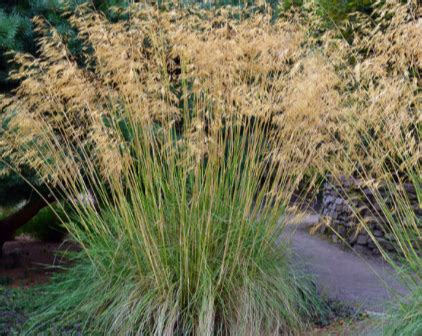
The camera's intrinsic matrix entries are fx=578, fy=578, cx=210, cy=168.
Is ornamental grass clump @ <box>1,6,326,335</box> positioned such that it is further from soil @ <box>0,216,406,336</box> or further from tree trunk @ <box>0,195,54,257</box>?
tree trunk @ <box>0,195,54,257</box>

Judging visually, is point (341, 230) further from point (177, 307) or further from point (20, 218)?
point (177, 307)

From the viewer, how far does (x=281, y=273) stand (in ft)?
12.3

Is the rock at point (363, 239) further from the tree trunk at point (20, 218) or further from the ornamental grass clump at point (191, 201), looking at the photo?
the tree trunk at point (20, 218)

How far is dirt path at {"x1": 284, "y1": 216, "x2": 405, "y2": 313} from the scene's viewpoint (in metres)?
4.26

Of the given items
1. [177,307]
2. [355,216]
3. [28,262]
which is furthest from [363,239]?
[177,307]

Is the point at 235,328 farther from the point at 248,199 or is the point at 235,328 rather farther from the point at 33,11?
the point at 33,11

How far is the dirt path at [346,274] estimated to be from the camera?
4.26 meters

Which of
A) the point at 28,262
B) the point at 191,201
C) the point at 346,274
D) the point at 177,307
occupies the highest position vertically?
the point at 191,201

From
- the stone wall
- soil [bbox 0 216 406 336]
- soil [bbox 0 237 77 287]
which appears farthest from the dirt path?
soil [bbox 0 237 77 287]

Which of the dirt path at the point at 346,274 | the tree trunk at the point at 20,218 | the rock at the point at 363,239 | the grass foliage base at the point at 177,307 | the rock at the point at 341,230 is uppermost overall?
the grass foliage base at the point at 177,307

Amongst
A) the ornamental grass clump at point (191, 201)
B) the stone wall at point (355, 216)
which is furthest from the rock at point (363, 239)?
the ornamental grass clump at point (191, 201)

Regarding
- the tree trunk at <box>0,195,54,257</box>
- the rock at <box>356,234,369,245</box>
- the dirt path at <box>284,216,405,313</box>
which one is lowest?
the rock at <box>356,234,369,245</box>

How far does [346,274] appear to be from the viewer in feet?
18.5

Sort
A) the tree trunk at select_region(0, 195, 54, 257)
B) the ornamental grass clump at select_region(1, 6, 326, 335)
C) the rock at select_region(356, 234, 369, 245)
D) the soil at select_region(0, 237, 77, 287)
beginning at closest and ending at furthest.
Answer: the ornamental grass clump at select_region(1, 6, 326, 335)
the soil at select_region(0, 237, 77, 287)
the tree trunk at select_region(0, 195, 54, 257)
the rock at select_region(356, 234, 369, 245)
